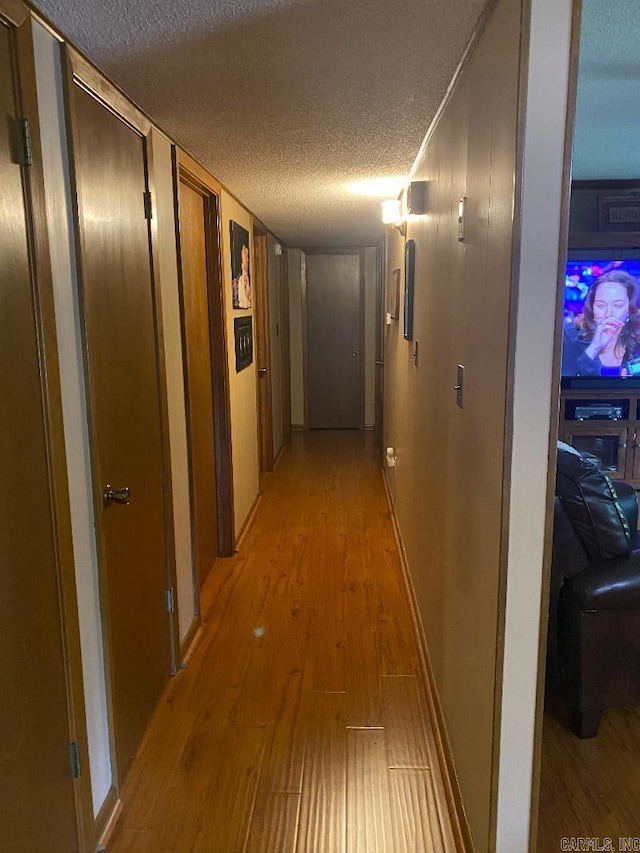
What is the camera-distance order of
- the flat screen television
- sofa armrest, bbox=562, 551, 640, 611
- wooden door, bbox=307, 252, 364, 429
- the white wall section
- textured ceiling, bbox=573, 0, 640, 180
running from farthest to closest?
1. wooden door, bbox=307, 252, 364, 429
2. the flat screen television
3. sofa armrest, bbox=562, 551, 640, 611
4. textured ceiling, bbox=573, 0, 640, 180
5. the white wall section

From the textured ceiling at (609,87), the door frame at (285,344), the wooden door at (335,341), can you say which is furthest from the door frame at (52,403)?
the wooden door at (335,341)

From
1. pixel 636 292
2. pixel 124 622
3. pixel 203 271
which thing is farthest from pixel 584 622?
pixel 636 292

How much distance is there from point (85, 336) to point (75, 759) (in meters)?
1.09

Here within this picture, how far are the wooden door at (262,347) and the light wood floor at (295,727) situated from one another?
65.8 inches

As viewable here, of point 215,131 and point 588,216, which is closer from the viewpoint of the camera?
point 215,131

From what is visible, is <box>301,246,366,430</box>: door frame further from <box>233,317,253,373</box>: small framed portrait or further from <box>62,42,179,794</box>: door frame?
<box>62,42,179,794</box>: door frame

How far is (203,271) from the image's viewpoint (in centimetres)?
330

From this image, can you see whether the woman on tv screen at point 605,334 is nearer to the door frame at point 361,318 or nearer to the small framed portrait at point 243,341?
the small framed portrait at point 243,341

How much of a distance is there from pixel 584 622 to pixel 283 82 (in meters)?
1.90

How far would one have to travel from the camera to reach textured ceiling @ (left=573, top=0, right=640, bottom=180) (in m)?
1.73

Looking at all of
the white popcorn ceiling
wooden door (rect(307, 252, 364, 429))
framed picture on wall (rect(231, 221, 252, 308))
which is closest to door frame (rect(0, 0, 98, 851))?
the white popcorn ceiling

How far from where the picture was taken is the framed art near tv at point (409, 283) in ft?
10.1

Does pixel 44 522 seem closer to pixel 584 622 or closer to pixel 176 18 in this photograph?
pixel 176 18

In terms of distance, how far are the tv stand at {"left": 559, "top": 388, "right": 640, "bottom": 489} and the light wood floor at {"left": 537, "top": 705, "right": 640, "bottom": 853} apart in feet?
9.72
